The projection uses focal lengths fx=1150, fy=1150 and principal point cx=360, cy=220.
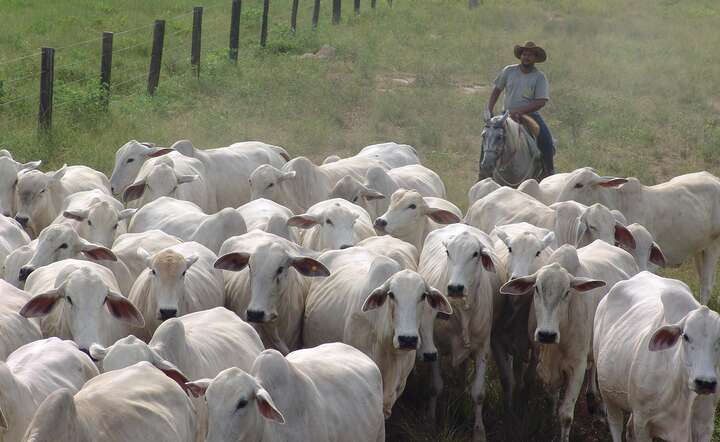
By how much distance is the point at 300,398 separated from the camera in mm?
5250

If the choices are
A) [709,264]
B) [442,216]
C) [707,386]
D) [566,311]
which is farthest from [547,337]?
[709,264]

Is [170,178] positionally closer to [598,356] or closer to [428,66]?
[598,356]

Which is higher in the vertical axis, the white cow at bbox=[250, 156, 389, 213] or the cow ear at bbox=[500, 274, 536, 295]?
the cow ear at bbox=[500, 274, 536, 295]

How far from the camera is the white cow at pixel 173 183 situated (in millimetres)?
9836

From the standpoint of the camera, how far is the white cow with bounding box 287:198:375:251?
333 inches

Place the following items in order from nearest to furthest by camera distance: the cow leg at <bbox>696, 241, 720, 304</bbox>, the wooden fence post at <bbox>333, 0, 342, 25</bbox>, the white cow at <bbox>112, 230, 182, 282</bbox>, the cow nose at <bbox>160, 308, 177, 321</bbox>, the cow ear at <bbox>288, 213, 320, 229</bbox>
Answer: the cow nose at <bbox>160, 308, 177, 321</bbox> → the white cow at <bbox>112, 230, 182, 282</bbox> → the cow ear at <bbox>288, 213, 320, 229</bbox> → the cow leg at <bbox>696, 241, 720, 304</bbox> → the wooden fence post at <bbox>333, 0, 342, 25</bbox>

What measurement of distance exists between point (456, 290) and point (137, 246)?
2256 millimetres

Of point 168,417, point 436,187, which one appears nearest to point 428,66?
point 436,187

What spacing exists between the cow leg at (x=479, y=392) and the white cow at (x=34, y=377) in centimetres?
283

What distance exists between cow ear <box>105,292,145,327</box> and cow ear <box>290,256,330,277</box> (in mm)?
1176

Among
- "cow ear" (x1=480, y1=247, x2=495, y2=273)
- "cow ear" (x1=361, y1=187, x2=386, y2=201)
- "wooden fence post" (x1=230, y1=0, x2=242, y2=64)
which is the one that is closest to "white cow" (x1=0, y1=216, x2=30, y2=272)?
"cow ear" (x1=361, y1=187, x2=386, y2=201)

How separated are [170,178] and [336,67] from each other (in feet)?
33.2

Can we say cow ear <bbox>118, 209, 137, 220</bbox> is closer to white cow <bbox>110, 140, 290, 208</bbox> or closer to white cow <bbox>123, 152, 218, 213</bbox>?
white cow <bbox>123, 152, 218, 213</bbox>

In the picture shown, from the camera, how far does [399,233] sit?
357 inches
